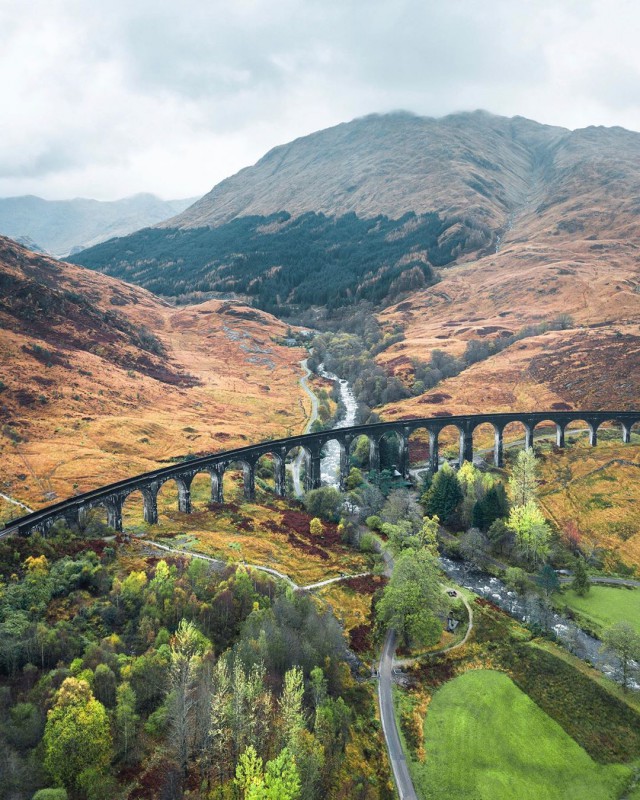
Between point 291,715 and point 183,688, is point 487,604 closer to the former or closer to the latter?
point 291,715

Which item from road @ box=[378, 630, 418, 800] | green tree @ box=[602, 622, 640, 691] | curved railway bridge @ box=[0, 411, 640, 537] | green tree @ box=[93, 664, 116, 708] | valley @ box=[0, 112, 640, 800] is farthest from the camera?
curved railway bridge @ box=[0, 411, 640, 537]

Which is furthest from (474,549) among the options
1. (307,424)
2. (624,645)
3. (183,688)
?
(307,424)

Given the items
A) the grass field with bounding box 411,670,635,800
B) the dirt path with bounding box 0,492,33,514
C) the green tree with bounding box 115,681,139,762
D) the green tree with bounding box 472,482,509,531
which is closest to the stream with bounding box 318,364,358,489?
the green tree with bounding box 472,482,509,531

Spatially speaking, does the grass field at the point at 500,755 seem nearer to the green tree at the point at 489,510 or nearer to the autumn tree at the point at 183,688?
the autumn tree at the point at 183,688

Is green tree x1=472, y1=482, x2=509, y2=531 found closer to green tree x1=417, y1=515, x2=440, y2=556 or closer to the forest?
green tree x1=417, y1=515, x2=440, y2=556

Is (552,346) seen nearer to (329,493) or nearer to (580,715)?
(329,493)

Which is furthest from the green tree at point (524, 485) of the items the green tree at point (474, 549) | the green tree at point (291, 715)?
the green tree at point (291, 715)

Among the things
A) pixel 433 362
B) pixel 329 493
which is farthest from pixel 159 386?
pixel 433 362
